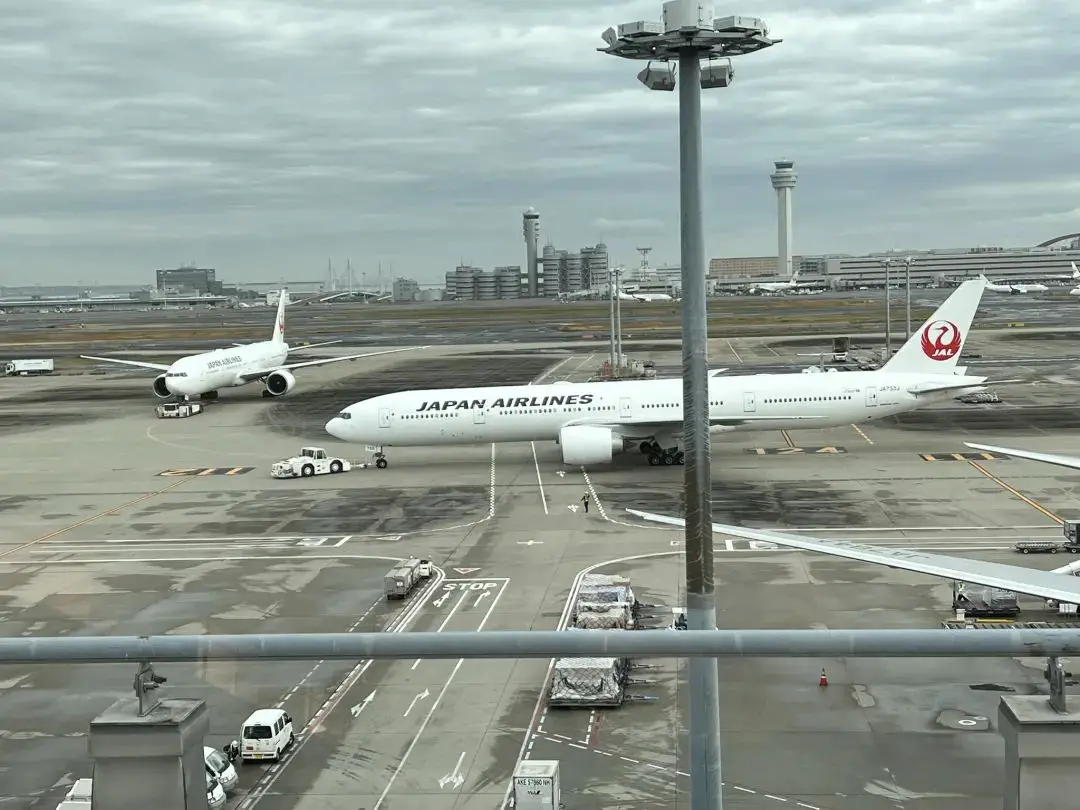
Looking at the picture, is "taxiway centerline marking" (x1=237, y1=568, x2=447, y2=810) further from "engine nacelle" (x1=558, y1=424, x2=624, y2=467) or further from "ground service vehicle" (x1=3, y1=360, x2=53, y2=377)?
"ground service vehicle" (x1=3, y1=360, x2=53, y2=377)

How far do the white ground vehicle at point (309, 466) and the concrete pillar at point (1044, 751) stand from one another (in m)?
55.8

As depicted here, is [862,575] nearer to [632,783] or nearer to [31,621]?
[31,621]

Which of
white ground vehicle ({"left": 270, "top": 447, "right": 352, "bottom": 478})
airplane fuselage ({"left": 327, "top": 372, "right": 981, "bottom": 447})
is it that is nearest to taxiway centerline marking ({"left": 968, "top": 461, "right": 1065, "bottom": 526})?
airplane fuselage ({"left": 327, "top": 372, "right": 981, "bottom": 447})

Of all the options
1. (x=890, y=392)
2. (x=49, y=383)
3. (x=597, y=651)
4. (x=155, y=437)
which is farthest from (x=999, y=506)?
(x=49, y=383)

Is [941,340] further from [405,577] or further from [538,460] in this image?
[405,577]

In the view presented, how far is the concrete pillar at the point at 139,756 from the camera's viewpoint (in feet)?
18.6

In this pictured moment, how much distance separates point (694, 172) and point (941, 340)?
51810 mm

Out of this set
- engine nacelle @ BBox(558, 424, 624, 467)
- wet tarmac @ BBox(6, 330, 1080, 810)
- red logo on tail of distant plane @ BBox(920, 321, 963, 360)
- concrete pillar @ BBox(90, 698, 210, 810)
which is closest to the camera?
Result: concrete pillar @ BBox(90, 698, 210, 810)

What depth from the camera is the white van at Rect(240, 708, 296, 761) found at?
8.08 meters

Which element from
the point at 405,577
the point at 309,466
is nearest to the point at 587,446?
the point at 309,466

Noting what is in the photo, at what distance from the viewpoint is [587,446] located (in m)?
56.2

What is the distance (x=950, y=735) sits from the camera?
21.5ft

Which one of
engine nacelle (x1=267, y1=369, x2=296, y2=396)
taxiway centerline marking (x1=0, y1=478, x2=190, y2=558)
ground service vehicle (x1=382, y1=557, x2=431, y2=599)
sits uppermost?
engine nacelle (x1=267, y1=369, x2=296, y2=396)

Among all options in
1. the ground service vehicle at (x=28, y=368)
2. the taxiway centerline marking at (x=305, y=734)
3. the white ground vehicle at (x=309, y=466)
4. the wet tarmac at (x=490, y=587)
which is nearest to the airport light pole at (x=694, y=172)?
the wet tarmac at (x=490, y=587)
